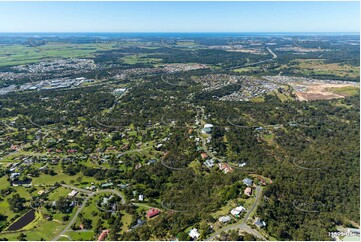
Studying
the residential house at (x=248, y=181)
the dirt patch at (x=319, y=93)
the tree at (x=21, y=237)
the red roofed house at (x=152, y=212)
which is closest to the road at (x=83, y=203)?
the tree at (x=21, y=237)

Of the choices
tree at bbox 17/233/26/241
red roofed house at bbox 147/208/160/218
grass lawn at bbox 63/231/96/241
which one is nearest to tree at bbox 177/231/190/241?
red roofed house at bbox 147/208/160/218

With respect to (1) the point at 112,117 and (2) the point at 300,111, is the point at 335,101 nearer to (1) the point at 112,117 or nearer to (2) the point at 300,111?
(2) the point at 300,111

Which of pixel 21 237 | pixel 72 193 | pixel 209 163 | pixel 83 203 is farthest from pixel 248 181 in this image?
pixel 21 237

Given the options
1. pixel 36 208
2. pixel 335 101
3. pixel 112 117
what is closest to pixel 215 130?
pixel 112 117

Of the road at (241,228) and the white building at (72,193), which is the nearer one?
the road at (241,228)

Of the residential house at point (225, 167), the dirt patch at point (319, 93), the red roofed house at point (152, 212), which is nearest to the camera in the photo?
the red roofed house at point (152, 212)

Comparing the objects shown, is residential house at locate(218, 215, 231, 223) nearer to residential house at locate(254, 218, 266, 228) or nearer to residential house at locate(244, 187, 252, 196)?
residential house at locate(254, 218, 266, 228)

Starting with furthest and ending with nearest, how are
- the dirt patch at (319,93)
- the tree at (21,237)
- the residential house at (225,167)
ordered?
the dirt patch at (319,93)
the residential house at (225,167)
the tree at (21,237)

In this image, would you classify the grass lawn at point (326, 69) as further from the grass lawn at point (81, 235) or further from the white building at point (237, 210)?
the grass lawn at point (81, 235)
